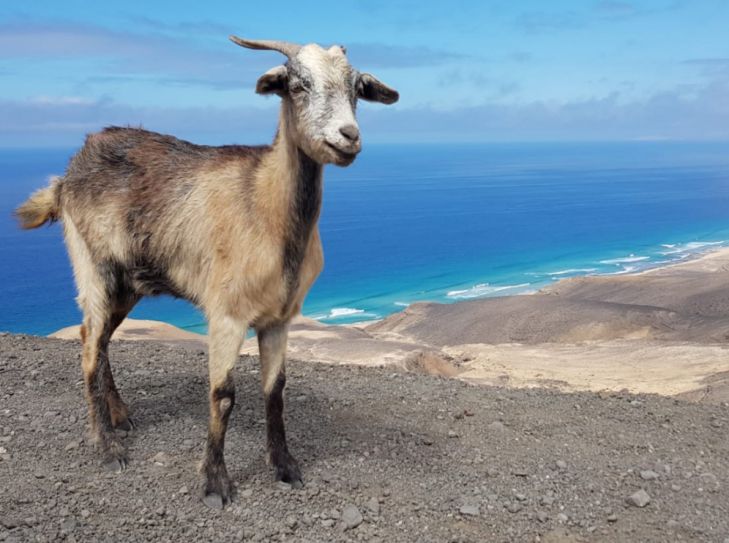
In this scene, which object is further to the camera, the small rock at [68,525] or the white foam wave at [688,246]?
the white foam wave at [688,246]

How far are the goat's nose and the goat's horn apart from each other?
34.0 inches

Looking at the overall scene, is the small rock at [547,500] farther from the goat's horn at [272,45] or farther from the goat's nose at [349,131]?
the goat's horn at [272,45]

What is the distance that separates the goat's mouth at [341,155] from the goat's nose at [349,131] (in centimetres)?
10

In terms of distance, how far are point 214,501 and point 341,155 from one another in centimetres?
337

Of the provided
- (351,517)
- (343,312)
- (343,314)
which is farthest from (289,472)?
(343,312)

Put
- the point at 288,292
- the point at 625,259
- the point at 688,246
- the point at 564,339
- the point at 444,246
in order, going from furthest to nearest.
Result: 1. the point at 444,246
2. the point at 688,246
3. the point at 625,259
4. the point at 564,339
5. the point at 288,292

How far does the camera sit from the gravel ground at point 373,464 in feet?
21.5

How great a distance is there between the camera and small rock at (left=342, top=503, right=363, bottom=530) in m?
6.49

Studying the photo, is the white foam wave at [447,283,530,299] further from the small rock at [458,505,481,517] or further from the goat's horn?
the goat's horn

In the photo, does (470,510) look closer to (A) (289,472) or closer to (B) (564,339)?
(A) (289,472)

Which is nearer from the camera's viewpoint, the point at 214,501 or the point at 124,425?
the point at 214,501

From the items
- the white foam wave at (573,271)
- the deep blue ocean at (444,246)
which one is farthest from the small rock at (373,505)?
the white foam wave at (573,271)

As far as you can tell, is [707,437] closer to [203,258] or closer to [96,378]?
[203,258]

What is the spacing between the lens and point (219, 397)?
653cm
